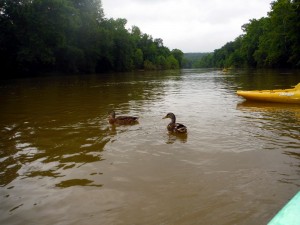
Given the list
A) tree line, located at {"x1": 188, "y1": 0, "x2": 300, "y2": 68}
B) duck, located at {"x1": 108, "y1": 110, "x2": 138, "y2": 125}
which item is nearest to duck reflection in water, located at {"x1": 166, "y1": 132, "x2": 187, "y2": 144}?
duck, located at {"x1": 108, "y1": 110, "x2": 138, "y2": 125}

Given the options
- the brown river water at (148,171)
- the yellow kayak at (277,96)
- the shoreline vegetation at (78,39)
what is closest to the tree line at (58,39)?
the shoreline vegetation at (78,39)

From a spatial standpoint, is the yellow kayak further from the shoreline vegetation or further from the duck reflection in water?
the shoreline vegetation

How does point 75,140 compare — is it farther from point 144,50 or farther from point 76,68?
point 144,50

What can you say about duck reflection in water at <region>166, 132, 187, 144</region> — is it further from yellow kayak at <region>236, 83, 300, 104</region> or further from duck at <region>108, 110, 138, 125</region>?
yellow kayak at <region>236, 83, 300, 104</region>

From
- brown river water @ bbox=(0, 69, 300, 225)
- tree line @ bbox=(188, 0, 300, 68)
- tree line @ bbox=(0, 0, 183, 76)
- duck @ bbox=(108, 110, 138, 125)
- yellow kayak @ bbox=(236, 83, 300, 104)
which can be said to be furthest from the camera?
tree line @ bbox=(188, 0, 300, 68)

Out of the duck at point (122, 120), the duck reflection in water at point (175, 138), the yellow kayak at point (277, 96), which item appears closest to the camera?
the duck reflection in water at point (175, 138)

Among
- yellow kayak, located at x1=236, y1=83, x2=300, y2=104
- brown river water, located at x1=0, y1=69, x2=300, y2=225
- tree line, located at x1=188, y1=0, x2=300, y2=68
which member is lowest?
brown river water, located at x1=0, y1=69, x2=300, y2=225

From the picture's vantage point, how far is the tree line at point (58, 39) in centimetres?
3841

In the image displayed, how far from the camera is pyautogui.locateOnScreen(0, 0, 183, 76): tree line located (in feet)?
126

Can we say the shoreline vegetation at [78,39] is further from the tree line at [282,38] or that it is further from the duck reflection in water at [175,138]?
the duck reflection in water at [175,138]

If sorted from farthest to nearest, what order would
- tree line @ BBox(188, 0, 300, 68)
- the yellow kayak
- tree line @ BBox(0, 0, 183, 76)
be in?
1. tree line @ BBox(188, 0, 300, 68)
2. tree line @ BBox(0, 0, 183, 76)
3. the yellow kayak

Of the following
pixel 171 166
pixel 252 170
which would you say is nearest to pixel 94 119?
pixel 171 166

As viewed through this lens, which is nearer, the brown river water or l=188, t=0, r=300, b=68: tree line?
the brown river water

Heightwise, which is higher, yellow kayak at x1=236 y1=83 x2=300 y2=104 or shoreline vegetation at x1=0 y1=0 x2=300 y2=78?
shoreline vegetation at x1=0 y1=0 x2=300 y2=78
